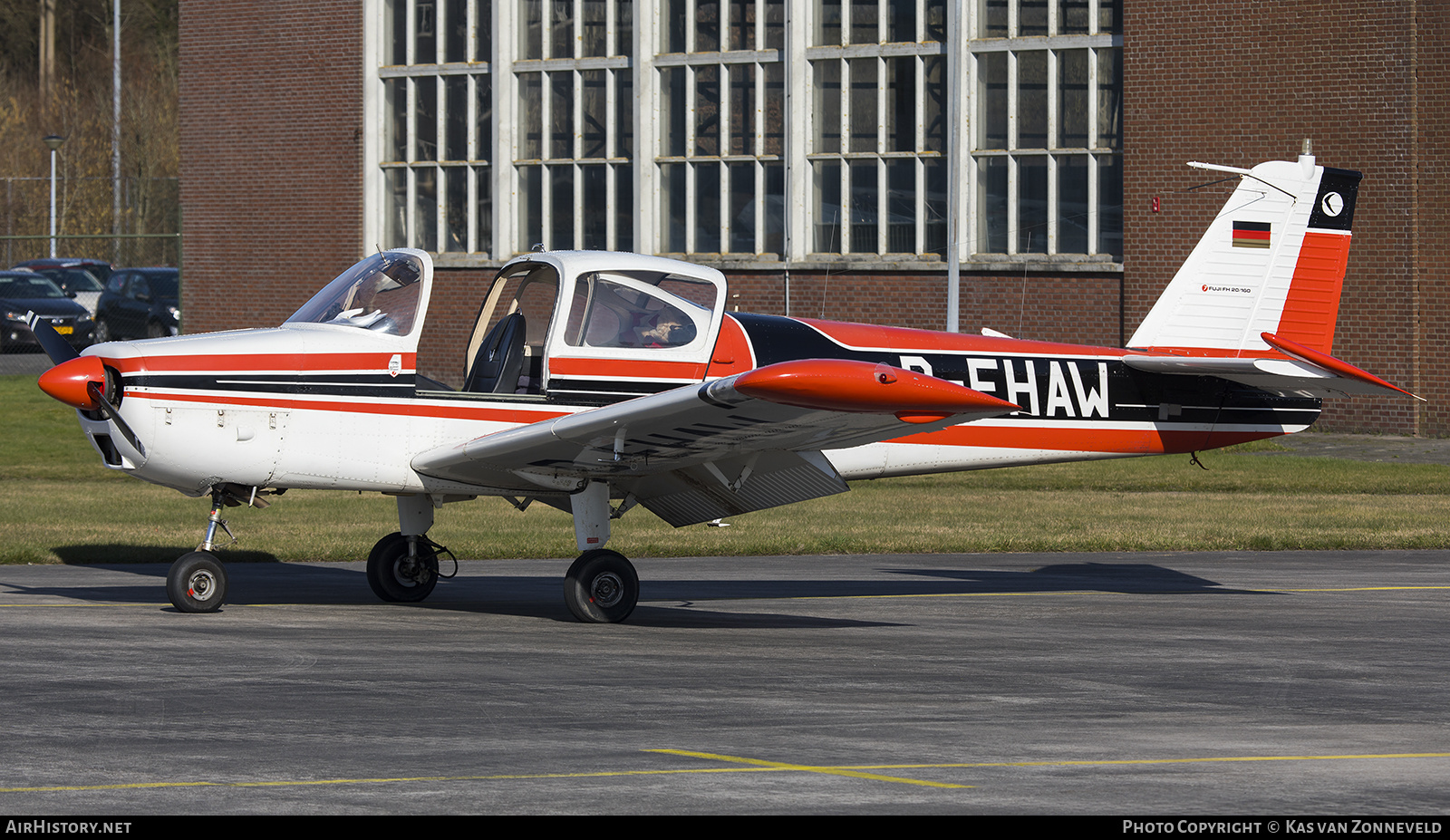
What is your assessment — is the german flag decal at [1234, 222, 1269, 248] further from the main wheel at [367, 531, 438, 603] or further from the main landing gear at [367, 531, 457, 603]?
the main wheel at [367, 531, 438, 603]

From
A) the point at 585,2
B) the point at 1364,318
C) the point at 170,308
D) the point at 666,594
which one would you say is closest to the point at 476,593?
the point at 666,594

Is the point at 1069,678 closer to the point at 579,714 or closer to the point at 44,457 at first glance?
the point at 579,714

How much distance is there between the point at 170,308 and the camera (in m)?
40.1

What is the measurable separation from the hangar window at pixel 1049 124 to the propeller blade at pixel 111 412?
19.4 m

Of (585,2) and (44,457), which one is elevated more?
(585,2)

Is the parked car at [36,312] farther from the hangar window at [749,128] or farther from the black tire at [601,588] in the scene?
the black tire at [601,588]

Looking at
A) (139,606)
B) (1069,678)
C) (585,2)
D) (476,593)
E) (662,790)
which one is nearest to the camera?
(662,790)

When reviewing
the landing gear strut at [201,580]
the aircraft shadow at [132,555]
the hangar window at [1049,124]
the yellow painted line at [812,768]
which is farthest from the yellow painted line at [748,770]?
the hangar window at [1049,124]

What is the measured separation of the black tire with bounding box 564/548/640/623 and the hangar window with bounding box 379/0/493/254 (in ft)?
71.1

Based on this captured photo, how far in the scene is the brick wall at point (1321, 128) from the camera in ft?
80.1

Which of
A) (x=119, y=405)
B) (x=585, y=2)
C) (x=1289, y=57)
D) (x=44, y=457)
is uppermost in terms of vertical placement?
(x=585, y=2)

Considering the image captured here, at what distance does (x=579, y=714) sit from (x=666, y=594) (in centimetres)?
498

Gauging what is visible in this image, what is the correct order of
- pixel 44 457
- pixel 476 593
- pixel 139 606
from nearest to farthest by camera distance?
pixel 139 606
pixel 476 593
pixel 44 457

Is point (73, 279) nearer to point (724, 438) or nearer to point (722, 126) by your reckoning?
point (722, 126)
